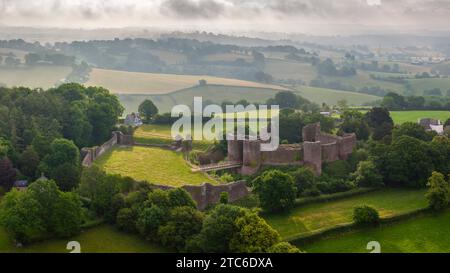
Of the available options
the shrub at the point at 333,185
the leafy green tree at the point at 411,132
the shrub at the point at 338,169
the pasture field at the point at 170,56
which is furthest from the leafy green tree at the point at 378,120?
the pasture field at the point at 170,56

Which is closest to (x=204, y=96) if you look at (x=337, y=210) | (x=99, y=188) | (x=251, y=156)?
(x=251, y=156)

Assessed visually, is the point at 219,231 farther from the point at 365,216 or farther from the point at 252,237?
the point at 365,216

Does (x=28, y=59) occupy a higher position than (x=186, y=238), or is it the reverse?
(x=28, y=59)

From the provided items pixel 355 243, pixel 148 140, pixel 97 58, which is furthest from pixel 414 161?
pixel 97 58

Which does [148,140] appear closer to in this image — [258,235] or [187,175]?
[187,175]

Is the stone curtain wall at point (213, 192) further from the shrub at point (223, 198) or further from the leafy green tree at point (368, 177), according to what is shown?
the leafy green tree at point (368, 177)

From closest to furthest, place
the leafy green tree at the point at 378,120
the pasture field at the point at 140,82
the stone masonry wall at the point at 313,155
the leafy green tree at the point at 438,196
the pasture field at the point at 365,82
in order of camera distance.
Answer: the leafy green tree at the point at 438,196 → the stone masonry wall at the point at 313,155 → the leafy green tree at the point at 378,120 → the pasture field at the point at 140,82 → the pasture field at the point at 365,82
